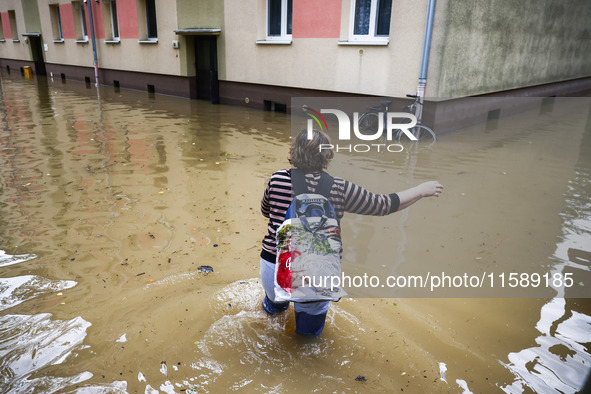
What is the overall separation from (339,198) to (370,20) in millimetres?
9321

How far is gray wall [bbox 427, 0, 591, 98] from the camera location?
9656mm

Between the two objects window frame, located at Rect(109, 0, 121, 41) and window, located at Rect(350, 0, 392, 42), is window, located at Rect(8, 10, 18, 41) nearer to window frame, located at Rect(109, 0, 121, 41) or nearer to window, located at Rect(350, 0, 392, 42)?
window frame, located at Rect(109, 0, 121, 41)

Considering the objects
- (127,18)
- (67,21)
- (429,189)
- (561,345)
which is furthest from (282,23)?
(67,21)

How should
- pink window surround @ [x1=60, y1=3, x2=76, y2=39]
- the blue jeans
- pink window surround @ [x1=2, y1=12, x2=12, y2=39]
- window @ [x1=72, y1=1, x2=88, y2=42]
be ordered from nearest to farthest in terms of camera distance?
the blue jeans, window @ [x1=72, y1=1, x2=88, y2=42], pink window surround @ [x1=60, y1=3, x2=76, y2=39], pink window surround @ [x1=2, y1=12, x2=12, y2=39]

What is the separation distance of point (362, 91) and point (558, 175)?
17.2 feet

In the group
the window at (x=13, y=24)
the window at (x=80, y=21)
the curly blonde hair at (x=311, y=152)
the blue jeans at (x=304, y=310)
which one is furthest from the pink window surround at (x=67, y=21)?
the curly blonde hair at (x=311, y=152)

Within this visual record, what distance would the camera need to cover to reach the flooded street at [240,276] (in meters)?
2.85

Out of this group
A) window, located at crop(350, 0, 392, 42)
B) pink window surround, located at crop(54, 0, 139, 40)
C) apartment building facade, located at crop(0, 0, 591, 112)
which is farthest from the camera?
pink window surround, located at crop(54, 0, 139, 40)

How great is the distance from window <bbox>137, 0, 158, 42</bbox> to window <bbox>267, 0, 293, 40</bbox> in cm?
577

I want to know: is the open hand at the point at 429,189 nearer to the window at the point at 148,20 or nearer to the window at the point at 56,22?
the window at the point at 148,20

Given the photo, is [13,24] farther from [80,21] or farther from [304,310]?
[304,310]

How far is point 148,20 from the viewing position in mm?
17281

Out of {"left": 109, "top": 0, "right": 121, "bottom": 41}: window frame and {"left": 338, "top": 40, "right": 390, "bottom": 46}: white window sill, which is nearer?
{"left": 338, "top": 40, "right": 390, "bottom": 46}: white window sill

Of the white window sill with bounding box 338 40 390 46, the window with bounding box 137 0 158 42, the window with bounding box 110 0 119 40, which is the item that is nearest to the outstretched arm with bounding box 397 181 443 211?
the white window sill with bounding box 338 40 390 46
